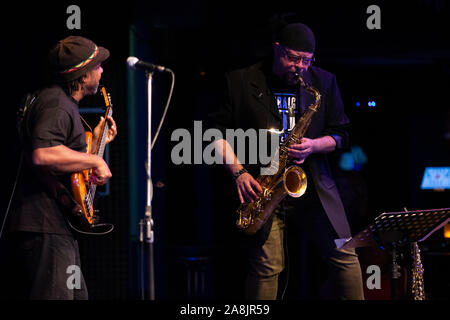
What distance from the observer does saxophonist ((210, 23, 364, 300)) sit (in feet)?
12.2

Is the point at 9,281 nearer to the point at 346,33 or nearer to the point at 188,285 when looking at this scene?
the point at 188,285

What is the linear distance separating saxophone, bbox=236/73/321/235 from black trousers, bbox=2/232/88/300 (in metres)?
1.29

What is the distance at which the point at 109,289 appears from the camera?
17.4 feet

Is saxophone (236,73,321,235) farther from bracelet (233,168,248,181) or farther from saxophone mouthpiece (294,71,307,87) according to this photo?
bracelet (233,168,248,181)

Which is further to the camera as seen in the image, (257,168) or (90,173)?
(257,168)

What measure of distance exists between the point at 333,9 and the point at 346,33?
0.96ft

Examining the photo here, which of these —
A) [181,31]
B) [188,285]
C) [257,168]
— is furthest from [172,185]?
[257,168]

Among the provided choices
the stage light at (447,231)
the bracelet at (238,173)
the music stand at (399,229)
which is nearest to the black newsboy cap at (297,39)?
the bracelet at (238,173)

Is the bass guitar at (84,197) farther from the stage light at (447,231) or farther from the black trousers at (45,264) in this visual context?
the stage light at (447,231)

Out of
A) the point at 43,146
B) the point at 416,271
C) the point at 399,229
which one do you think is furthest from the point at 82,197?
the point at 416,271

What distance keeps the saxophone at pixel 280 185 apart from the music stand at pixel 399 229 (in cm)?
58

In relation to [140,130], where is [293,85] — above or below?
above

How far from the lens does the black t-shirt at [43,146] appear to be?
9.68 feet

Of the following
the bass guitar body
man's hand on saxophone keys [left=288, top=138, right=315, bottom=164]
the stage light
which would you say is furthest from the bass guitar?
the stage light
